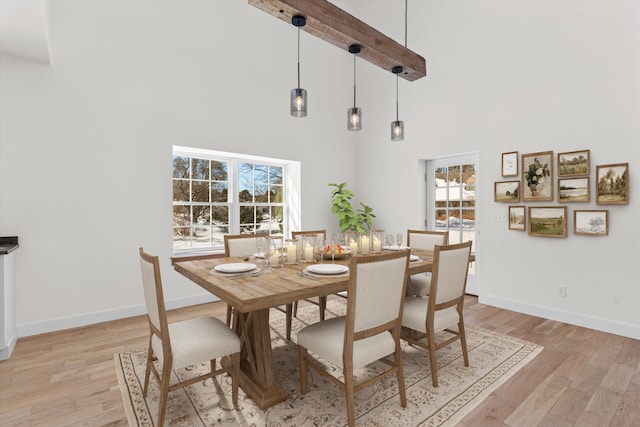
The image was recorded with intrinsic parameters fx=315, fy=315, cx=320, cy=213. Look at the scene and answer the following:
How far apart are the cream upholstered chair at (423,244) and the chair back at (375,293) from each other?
121 centimetres

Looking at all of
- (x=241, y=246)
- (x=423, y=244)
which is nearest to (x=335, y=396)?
(x=241, y=246)

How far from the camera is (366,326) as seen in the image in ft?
5.61

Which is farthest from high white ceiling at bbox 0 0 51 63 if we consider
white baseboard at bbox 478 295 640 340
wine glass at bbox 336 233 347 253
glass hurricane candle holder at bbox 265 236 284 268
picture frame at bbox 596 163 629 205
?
white baseboard at bbox 478 295 640 340

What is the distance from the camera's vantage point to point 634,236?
297 centimetres

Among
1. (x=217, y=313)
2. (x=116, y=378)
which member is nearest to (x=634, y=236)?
(x=217, y=313)

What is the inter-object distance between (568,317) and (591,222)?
1.03 metres

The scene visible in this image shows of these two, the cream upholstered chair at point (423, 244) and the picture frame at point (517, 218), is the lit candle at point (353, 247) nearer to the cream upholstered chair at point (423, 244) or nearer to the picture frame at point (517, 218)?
the cream upholstered chair at point (423, 244)

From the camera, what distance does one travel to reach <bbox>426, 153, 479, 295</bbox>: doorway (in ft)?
14.1

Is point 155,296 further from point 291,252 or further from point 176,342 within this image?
point 291,252

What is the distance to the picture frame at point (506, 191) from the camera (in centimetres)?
374

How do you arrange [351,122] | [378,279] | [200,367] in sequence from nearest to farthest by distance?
[378,279]
[200,367]
[351,122]

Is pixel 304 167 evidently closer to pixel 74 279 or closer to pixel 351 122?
pixel 351 122

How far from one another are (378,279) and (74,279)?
3.18 m

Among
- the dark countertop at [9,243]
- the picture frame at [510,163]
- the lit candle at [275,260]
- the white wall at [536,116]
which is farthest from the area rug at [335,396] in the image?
the picture frame at [510,163]
